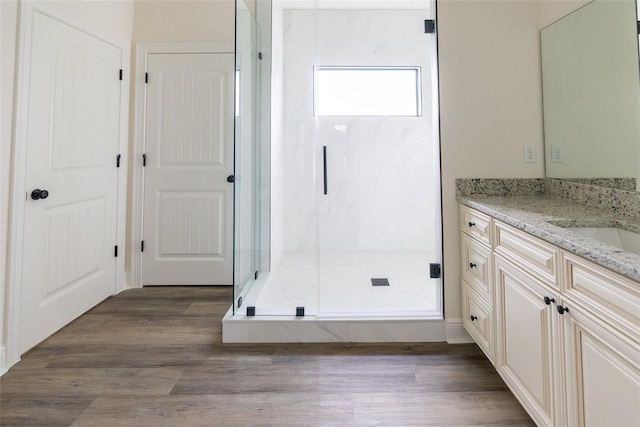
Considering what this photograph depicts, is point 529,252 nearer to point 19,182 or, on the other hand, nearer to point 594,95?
point 594,95

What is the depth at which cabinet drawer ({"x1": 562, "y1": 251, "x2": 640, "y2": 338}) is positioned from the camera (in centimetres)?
81

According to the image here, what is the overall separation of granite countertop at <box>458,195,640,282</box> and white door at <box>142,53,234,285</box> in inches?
81.6

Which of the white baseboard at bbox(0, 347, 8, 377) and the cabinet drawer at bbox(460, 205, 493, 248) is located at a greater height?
the cabinet drawer at bbox(460, 205, 493, 248)

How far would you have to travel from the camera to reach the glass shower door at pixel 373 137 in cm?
326

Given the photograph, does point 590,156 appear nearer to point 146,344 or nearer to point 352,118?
point 352,118

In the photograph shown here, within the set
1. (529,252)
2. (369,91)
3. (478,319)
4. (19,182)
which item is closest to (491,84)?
(529,252)

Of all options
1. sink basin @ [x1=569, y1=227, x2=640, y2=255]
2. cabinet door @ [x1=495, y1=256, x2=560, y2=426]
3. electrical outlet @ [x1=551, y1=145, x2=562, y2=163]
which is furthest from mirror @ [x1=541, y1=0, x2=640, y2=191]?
cabinet door @ [x1=495, y1=256, x2=560, y2=426]

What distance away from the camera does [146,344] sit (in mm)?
2057

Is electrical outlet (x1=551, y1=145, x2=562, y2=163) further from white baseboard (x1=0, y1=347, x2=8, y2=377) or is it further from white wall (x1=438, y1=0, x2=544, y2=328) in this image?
white baseboard (x1=0, y1=347, x2=8, y2=377)

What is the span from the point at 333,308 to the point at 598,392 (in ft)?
4.78

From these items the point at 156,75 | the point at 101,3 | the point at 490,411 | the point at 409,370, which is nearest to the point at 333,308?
the point at 409,370

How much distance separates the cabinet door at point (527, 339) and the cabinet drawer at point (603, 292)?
0.12 metres

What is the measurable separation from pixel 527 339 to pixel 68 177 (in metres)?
2.74

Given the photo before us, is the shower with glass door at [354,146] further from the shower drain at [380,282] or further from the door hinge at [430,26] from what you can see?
the door hinge at [430,26]
